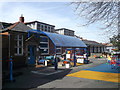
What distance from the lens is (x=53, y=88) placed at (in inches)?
268

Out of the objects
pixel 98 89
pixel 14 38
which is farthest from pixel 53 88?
pixel 14 38

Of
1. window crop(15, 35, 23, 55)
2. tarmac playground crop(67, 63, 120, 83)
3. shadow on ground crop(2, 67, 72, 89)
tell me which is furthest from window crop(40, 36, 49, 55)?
shadow on ground crop(2, 67, 72, 89)

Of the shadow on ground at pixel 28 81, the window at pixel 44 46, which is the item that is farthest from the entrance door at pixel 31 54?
A: the shadow on ground at pixel 28 81

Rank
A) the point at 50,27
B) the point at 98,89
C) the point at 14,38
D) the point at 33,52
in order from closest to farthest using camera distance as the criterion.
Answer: the point at 98,89
the point at 14,38
the point at 33,52
the point at 50,27

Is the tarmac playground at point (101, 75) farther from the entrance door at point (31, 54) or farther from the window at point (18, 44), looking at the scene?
the window at point (18, 44)

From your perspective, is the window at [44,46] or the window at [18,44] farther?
the window at [44,46]

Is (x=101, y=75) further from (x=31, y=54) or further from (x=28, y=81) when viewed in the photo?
(x=31, y=54)

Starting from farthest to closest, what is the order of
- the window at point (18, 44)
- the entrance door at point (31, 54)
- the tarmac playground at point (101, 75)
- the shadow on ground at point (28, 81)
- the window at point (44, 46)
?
the window at point (44, 46) < the entrance door at point (31, 54) < the window at point (18, 44) < the tarmac playground at point (101, 75) < the shadow on ground at point (28, 81)

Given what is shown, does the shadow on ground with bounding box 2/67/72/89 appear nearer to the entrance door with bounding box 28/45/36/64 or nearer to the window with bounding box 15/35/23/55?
the window with bounding box 15/35/23/55

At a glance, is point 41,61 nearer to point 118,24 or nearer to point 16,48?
point 16,48

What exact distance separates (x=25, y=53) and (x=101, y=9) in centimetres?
1048

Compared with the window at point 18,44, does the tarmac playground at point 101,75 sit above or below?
below

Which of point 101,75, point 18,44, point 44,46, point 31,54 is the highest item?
point 18,44

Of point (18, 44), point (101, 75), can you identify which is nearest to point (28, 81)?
point (101, 75)
